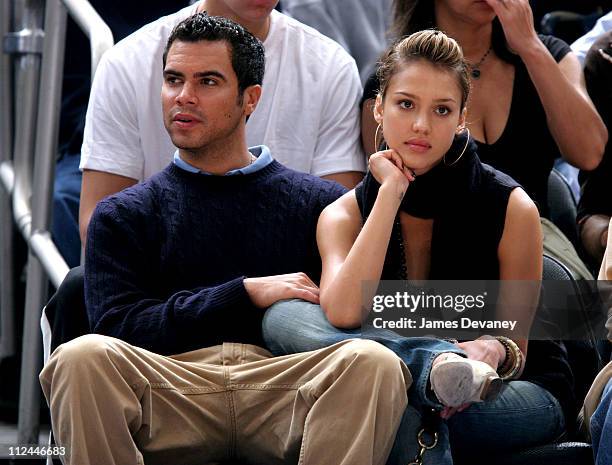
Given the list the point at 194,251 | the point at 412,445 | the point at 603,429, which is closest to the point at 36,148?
the point at 194,251

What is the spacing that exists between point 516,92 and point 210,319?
96 centimetres

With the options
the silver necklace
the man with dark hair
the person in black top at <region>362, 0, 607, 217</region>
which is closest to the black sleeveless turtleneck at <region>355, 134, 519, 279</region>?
the man with dark hair

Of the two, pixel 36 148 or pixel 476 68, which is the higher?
pixel 476 68

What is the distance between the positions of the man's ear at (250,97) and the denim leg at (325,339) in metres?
0.48

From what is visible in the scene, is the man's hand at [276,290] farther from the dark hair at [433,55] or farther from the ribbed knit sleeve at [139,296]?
the dark hair at [433,55]

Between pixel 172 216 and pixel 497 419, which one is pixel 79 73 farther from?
pixel 497 419

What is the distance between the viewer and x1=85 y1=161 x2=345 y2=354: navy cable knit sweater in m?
2.40

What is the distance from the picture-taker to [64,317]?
258 centimetres

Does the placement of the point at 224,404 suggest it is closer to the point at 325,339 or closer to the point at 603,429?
the point at 325,339

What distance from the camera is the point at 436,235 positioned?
2.47 metres

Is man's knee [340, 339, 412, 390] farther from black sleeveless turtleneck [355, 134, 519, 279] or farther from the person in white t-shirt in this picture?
the person in white t-shirt

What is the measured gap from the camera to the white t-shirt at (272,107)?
2898mm

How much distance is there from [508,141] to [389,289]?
2.11ft

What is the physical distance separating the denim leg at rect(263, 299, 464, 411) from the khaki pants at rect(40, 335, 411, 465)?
0.11ft
